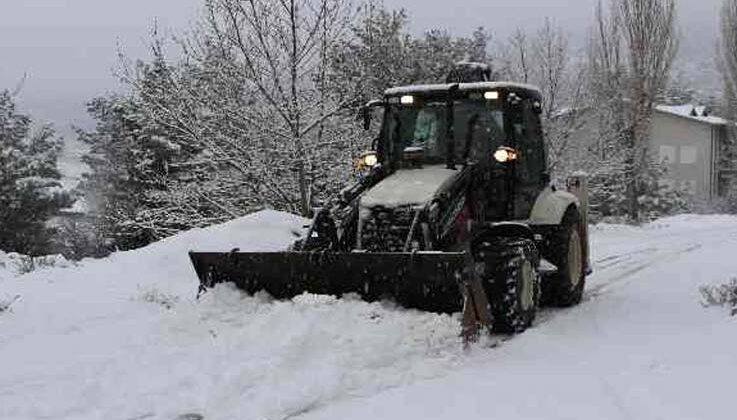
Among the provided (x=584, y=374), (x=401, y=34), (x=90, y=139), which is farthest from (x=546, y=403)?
(x=90, y=139)

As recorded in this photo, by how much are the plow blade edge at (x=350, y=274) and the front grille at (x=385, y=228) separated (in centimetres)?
43

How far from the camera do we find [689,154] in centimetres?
6088

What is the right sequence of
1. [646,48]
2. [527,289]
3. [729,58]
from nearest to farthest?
[527,289] → [646,48] → [729,58]

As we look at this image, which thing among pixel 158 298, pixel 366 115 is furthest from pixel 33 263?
pixel 366 115

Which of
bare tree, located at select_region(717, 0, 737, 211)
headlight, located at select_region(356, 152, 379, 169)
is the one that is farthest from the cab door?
bare tree, located at select_region(717, 0, 737, 211)

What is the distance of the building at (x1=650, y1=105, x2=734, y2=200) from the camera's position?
5906cm

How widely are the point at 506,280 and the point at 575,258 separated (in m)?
2.45

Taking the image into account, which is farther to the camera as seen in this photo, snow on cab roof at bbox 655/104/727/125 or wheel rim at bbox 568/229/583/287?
snow on cab roof at bbox 655/104/727/125

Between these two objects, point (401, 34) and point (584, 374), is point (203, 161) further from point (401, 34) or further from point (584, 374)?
point (584, 374)

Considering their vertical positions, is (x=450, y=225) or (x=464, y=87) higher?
(x=464, y=87)

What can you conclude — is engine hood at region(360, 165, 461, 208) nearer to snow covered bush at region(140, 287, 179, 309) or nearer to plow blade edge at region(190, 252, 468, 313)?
plow blade edge at region(190, 252, 468, 313)

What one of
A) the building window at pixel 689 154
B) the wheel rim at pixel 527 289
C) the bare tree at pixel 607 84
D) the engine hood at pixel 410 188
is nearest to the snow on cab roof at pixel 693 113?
the building window at pixel 689 154

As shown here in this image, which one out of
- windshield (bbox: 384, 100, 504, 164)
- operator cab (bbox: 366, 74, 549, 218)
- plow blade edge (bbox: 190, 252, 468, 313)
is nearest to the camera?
plow blade edge (bbox: 190, 252, 468, 313)

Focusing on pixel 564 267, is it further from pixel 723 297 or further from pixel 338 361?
pixel 338 361
